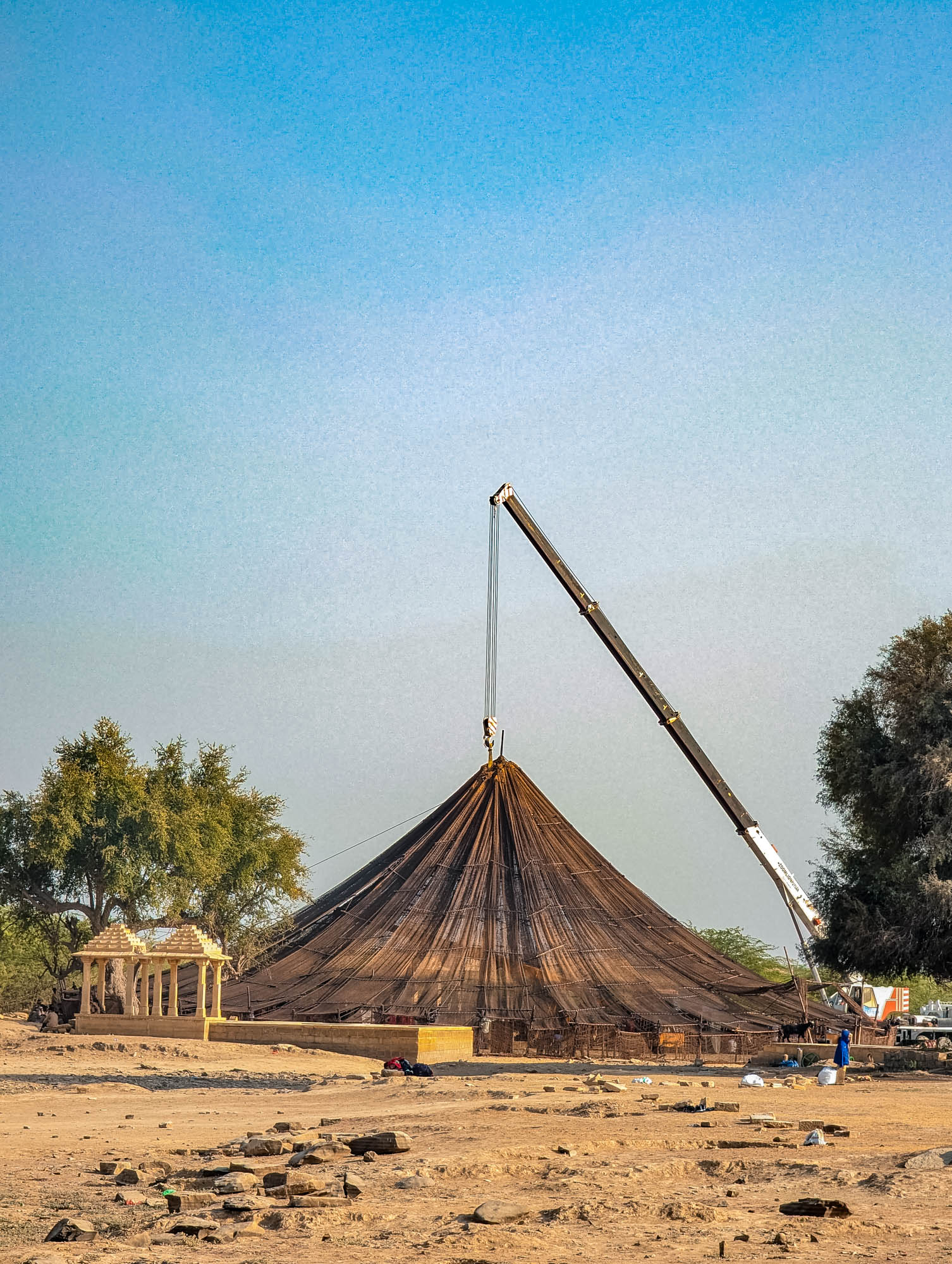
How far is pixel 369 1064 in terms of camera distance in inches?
1419

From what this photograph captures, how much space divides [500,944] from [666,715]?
1014cm

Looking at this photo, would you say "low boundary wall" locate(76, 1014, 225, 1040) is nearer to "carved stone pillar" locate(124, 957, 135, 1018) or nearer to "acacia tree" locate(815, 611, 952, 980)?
"carved stone pillar" locate(124, 957, 135, 1018)

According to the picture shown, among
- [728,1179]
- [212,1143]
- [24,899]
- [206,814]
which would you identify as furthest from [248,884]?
[728,1179]

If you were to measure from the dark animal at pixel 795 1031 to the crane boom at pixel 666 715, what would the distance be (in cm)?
283

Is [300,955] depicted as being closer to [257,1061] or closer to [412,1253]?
[257,1061]

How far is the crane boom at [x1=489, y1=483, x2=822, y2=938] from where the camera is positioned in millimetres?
45875

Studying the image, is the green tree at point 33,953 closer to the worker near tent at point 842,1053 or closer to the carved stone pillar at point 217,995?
the carved stone pillar at point 217,995

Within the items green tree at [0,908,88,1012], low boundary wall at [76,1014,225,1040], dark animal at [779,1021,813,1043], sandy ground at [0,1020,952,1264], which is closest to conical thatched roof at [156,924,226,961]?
low boundary wall at [76,1014,225,1040]

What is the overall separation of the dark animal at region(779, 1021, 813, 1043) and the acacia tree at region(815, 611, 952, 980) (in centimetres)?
391

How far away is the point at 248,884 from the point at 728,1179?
4340 centimetres

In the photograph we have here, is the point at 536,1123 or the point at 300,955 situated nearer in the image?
the point at 536,1123

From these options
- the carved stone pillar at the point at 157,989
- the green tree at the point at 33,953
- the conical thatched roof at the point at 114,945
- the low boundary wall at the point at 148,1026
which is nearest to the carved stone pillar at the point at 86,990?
the conical thatched roof at the point at 114,945

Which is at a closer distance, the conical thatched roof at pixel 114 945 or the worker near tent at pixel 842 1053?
the worker near tent at pixel 842 1053

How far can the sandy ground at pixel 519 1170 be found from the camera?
11039 mm
